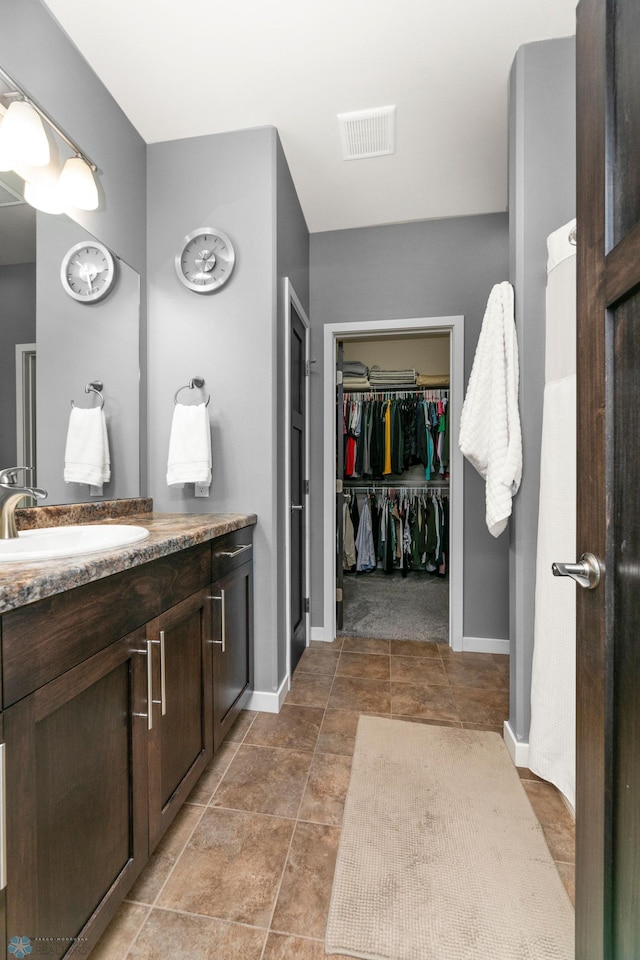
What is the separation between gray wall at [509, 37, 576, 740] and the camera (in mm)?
1621

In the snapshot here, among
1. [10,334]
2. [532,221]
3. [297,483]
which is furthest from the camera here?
[297,483]

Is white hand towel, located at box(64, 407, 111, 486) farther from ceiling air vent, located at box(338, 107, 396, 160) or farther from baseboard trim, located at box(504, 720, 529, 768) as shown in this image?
baseboard trim, located at box(504, 720, 529, 768)

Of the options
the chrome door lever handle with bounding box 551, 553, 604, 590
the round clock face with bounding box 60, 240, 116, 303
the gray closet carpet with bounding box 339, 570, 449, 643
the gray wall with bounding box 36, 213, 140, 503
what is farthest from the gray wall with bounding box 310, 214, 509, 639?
the chrome door lever handle with bounding box 551, 553, 604, 590

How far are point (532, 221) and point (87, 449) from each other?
1.93m

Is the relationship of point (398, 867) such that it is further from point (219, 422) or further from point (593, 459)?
point (219, 422)

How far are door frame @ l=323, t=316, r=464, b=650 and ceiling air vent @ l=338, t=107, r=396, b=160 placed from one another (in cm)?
91

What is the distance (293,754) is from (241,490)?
1121mm

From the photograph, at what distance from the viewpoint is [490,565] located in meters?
2.72

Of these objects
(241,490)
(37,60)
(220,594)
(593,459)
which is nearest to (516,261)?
(593,459)

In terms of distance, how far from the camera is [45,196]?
5.02ft

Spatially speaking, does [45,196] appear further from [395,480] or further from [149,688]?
[395,480]

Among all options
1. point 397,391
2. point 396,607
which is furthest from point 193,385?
point 397,391

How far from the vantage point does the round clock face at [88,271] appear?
5.45 ft

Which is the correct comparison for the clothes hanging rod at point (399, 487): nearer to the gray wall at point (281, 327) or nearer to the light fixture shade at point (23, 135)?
the gray wall at point (281, 327)
